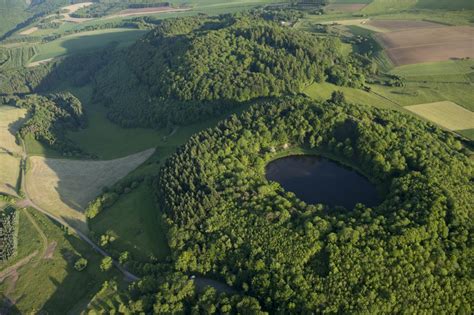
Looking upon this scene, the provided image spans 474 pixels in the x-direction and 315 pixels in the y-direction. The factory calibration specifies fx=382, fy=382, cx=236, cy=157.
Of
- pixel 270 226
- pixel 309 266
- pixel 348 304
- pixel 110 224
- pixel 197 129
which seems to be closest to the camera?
pixel 348 304

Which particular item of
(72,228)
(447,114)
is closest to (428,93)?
(447,114)

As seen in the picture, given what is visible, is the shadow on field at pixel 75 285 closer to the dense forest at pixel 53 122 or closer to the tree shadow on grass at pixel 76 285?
the tree shadow on grass at pixel 76 285

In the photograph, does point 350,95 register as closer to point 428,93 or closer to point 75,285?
point 428,93

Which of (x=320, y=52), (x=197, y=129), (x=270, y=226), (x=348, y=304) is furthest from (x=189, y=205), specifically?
(x=320, y=52)

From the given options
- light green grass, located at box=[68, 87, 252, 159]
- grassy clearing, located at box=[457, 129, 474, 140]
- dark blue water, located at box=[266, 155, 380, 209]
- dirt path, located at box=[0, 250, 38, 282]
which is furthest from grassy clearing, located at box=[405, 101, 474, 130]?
dirt path, located at box=[0, 250, 38, 282]

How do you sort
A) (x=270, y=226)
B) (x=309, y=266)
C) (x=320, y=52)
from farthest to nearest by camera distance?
1. (x=320, y=52)
2. (x=270, y=226)
3. (x=309, y=266)

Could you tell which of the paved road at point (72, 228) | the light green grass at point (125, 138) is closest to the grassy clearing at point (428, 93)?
A: the light green grass at point (125, 138)

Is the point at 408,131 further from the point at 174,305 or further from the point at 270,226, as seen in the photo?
the point at 174,305
